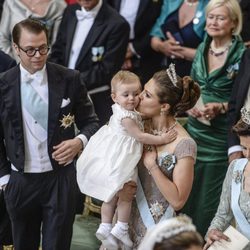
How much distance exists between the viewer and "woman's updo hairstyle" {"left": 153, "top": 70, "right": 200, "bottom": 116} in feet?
12.9

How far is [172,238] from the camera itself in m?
3.12

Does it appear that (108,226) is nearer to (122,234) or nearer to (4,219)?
(122,234)

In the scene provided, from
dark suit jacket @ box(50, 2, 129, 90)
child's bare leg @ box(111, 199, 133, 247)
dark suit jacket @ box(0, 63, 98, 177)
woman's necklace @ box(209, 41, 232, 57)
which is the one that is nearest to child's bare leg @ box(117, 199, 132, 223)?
child's bare leg @ box(111, 199, 133, 247)

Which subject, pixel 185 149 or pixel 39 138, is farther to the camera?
pixel 39 138

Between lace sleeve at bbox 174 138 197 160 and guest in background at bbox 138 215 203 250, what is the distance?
73 cm

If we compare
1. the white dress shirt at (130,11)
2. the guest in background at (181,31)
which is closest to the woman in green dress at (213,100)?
the guest in background at (181,31)

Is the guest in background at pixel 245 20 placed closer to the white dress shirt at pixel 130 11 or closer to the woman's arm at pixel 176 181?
the white dress shirt at pixel 130 11

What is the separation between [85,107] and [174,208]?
923 millimetres

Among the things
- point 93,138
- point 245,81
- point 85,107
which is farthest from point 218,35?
point 93,138

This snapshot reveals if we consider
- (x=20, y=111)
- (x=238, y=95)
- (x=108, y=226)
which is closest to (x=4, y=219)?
(x=20, y=111)

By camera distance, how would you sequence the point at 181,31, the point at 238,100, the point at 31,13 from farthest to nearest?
the point at 31,13 → the point at 181,31 → the point at 238,100

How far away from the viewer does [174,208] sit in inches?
156

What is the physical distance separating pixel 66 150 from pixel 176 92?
2.63ft

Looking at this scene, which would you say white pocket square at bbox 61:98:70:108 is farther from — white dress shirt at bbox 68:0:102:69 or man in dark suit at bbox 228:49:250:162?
white dress shirt at bbox 68:0:102:69
